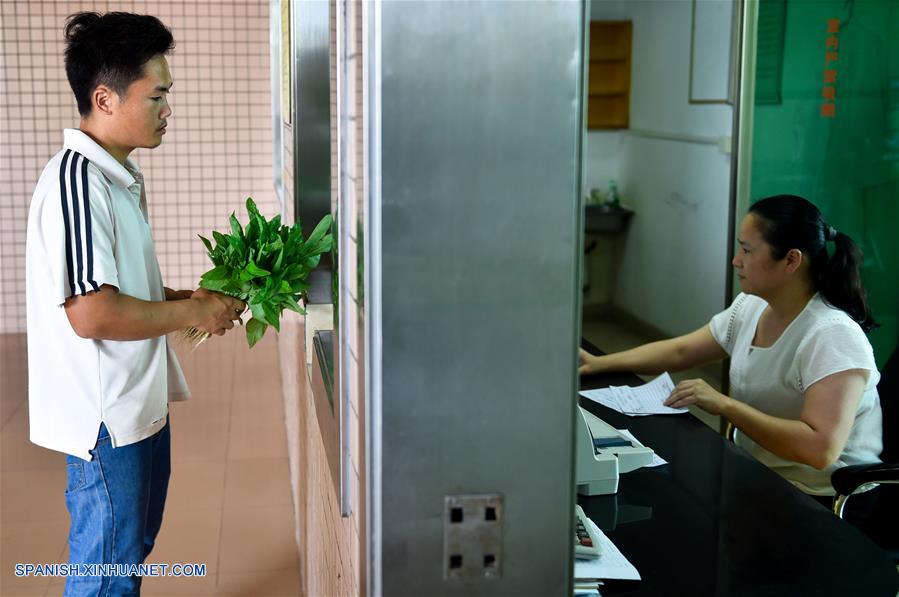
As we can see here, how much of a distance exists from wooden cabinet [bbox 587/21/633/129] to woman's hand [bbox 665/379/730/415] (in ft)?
15.3

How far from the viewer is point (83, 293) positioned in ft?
6.57

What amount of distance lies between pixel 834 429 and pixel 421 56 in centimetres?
181

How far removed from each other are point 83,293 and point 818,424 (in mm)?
1798

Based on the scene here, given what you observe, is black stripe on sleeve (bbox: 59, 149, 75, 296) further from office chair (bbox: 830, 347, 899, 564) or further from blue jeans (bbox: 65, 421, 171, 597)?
office chair (bbox: 830, 347, 899, 564)

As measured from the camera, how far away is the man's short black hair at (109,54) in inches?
87.7

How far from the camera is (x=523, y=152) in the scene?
102 centimetres

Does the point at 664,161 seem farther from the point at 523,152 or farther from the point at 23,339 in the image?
the point at 523,152

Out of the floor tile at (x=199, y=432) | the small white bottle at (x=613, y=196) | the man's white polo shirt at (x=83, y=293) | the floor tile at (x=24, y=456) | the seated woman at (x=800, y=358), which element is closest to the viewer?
the man's white polo shirt at (x=83, y=293)

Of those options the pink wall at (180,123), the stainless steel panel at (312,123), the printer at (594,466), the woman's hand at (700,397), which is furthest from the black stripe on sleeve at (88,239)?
the pink wall at (180,123)

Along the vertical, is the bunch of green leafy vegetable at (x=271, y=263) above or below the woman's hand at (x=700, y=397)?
above

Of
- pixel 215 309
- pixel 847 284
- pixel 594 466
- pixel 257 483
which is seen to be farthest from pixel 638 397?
pixel 257 483

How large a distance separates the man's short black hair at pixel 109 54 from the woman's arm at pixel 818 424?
1654 millimetres

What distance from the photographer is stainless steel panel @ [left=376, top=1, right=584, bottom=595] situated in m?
0.99

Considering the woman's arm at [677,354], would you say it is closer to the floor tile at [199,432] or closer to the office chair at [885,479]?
the office chair at [885,479]
